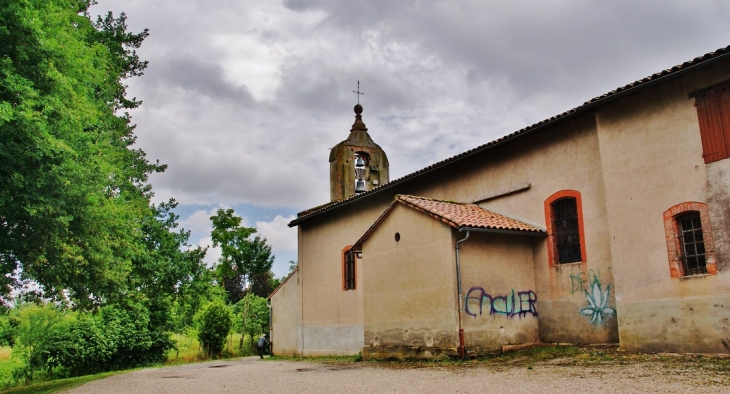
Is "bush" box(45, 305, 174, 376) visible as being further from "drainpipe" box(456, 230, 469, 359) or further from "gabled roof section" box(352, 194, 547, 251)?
"drainpipe" box(456, 230, 469, 359)

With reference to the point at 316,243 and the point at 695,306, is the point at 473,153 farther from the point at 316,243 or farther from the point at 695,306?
the point at 316,243

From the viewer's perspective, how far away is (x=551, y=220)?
46.4 feet

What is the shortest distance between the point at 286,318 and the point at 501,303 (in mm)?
12992

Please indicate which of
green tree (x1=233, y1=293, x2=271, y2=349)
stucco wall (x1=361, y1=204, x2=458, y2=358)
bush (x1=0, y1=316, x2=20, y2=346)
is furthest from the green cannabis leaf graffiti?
green tree (x1=233, y1=293, x2=271, y2=349)

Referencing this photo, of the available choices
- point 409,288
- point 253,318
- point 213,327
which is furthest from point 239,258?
point 409,288

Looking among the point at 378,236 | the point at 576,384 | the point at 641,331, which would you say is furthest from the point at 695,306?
the point at 378,236

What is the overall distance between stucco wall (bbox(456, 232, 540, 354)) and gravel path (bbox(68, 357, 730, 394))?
5.40 ft

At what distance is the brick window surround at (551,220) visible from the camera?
1333 cm

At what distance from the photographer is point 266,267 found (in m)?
59.9

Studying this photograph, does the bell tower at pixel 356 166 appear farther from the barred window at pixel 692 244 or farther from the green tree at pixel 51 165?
the barred window at pixel 692 244

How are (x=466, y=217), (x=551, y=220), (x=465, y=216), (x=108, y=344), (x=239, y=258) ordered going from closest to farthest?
1. (x=466, y=217)
2. (x=465, y=216)
3. (x=551, y=220)
4. (x=108, y=344)
5. (x=239, y=258)

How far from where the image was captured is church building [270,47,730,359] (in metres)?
10.6

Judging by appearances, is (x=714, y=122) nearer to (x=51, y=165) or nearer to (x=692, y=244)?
(x=692, y=244)

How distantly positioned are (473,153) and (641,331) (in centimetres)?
648
